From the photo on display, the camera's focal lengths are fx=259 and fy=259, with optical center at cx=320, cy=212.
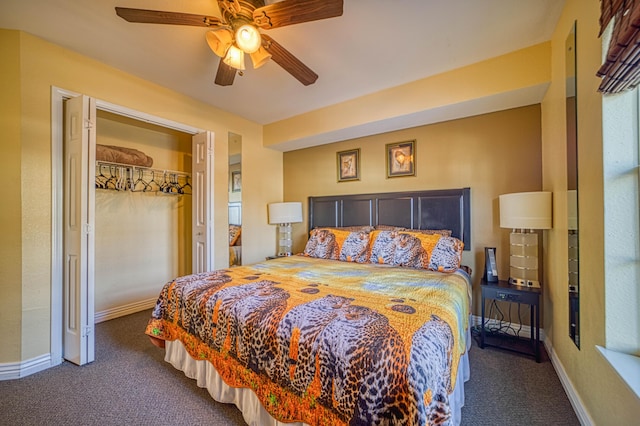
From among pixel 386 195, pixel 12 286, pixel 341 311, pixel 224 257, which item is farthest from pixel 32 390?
pixel 386 195

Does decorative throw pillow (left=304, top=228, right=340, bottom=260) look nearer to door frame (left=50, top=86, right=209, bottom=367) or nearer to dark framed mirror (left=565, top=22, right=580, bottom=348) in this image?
dark framed mirror (left=565, top=22, right=580, bottom=348)

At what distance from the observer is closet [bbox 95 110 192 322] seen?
3.16 meters

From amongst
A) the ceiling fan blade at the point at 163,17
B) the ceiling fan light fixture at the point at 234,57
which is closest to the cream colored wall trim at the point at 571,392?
the ceiling fan light fixture at the point at 234,57

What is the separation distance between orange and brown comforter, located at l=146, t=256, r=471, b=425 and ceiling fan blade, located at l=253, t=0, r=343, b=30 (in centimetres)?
164

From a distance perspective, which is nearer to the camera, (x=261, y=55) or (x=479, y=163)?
(x=261, y=55)

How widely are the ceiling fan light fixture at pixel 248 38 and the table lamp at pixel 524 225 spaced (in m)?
2.32

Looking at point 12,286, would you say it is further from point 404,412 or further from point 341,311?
point 404,412

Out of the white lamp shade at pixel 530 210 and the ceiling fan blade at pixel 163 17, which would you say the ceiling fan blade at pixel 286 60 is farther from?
the white lamp shade at pixel 530 210

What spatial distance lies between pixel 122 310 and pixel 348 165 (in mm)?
3503

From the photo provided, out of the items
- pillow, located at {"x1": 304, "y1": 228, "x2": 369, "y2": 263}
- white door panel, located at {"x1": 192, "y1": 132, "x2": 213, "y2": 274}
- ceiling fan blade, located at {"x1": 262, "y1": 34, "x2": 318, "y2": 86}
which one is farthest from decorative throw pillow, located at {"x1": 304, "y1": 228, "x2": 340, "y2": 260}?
ceiling fan blade, located at {"x1": 262, "y1": 34, "x2": 318, "y2": 86}

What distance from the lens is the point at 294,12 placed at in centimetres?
147

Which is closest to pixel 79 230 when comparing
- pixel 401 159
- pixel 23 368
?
pixel 23 368

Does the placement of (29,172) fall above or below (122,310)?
above

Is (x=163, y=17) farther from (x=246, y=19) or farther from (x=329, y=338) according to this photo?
(x=329, y=338)
